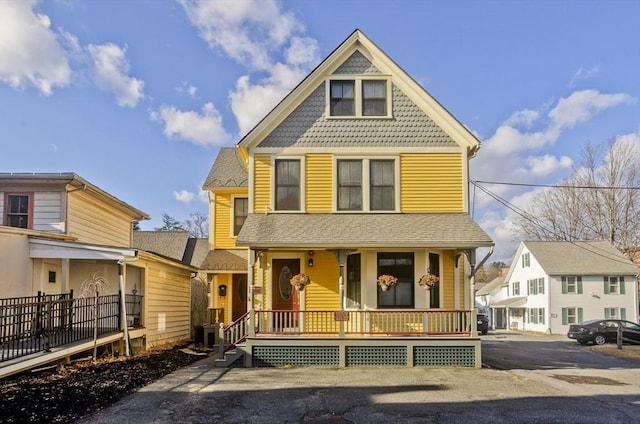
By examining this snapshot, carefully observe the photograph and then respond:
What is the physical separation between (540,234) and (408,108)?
36.0 meters

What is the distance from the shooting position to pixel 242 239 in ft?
45.5

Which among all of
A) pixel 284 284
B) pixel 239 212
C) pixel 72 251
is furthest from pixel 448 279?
pixel 72 251

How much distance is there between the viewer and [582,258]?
124ft

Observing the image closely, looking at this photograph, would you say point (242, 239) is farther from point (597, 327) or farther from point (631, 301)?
point (631, 301)

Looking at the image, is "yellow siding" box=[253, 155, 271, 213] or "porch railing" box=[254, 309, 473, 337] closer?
"porch railing" box=[254, 309, 473, 337]

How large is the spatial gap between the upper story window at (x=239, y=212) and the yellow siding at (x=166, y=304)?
109 inches

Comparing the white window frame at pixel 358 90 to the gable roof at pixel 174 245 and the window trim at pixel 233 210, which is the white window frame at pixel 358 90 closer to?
the window trim at pixel 233 210

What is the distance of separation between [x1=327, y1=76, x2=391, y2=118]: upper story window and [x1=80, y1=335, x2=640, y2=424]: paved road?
284 inches

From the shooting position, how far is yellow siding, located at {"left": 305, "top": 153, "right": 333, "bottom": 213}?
1550 cm

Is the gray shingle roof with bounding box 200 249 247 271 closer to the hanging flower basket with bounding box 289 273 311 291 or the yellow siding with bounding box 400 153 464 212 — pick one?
the hanging flower basket with bounding box 289 273 311 291

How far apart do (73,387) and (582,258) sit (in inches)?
1417

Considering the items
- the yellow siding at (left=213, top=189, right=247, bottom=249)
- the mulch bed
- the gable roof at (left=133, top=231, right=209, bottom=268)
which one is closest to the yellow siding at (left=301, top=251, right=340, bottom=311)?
the mulch bed

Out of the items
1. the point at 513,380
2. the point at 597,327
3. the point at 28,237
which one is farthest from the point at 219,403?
the point at 597,327

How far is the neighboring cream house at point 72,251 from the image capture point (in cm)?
1344
